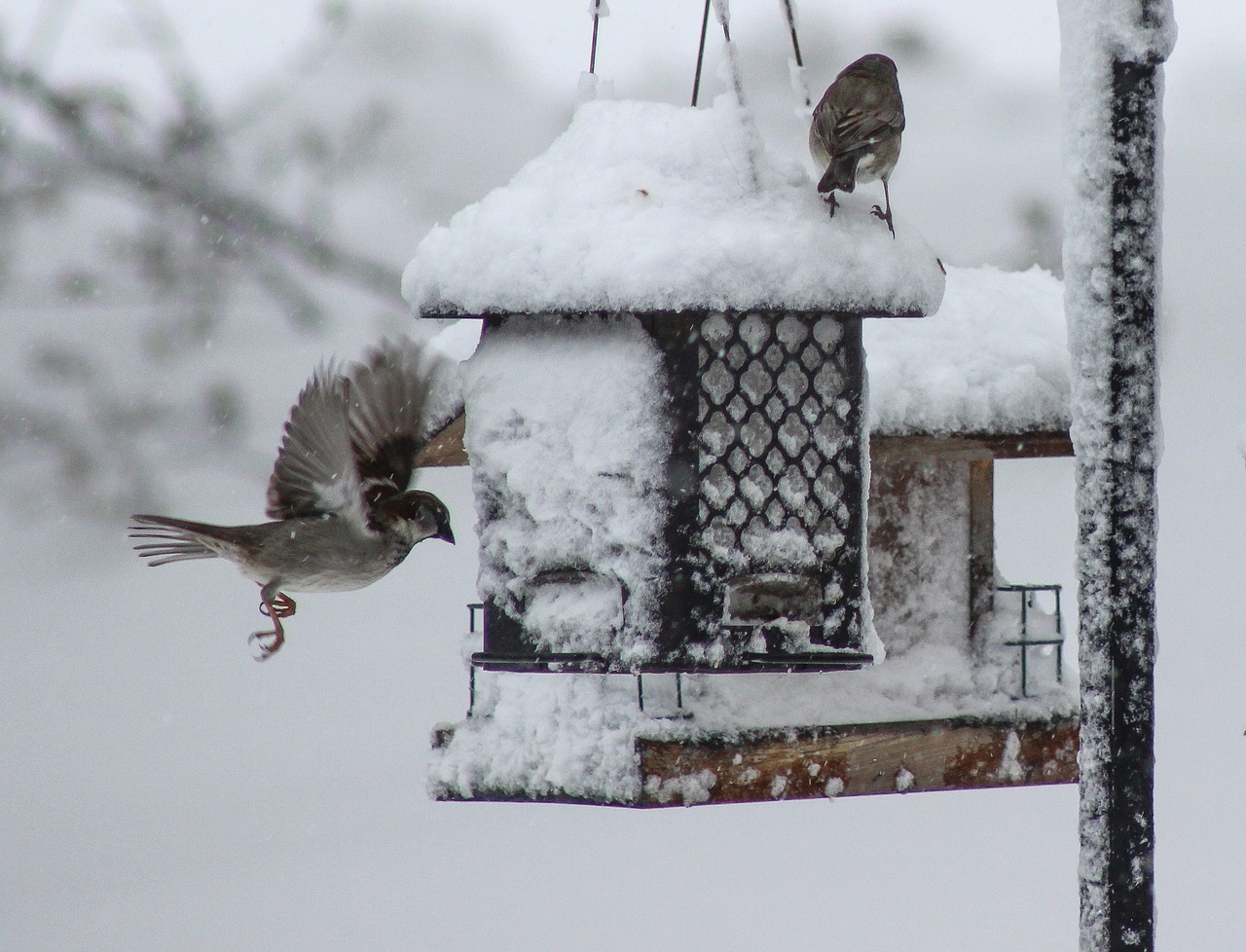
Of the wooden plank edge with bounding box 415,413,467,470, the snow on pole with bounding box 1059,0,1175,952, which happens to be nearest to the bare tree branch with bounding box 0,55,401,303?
the wooden plank edge with bounding box 415,413,467,470

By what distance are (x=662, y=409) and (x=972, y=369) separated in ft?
2.44

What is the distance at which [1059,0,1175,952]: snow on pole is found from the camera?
5.13 feet

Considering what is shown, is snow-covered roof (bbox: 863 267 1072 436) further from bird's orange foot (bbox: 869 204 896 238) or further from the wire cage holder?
bird's orange foot (bbox: 869 204 896 238)

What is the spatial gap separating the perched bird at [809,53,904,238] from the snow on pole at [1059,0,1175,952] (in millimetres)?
605

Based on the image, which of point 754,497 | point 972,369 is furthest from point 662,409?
point 972,369

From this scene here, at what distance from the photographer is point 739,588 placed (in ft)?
7.78

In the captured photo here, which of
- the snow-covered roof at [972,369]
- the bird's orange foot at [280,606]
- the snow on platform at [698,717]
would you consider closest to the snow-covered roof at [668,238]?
the snow-covered roof at [972,369]

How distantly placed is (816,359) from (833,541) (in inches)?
11.3

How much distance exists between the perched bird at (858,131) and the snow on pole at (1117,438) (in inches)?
23.8

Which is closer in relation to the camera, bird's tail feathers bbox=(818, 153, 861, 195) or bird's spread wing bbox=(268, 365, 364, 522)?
bird's tail feathers bbox=(818, 153, 861, 195)

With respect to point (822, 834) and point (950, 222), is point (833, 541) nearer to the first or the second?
point (950, 222)

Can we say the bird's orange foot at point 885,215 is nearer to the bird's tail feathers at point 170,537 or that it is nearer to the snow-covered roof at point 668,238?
the snow-covered roof at point 668,238

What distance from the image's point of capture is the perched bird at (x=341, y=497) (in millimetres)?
2428

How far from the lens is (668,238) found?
6.93 feet
